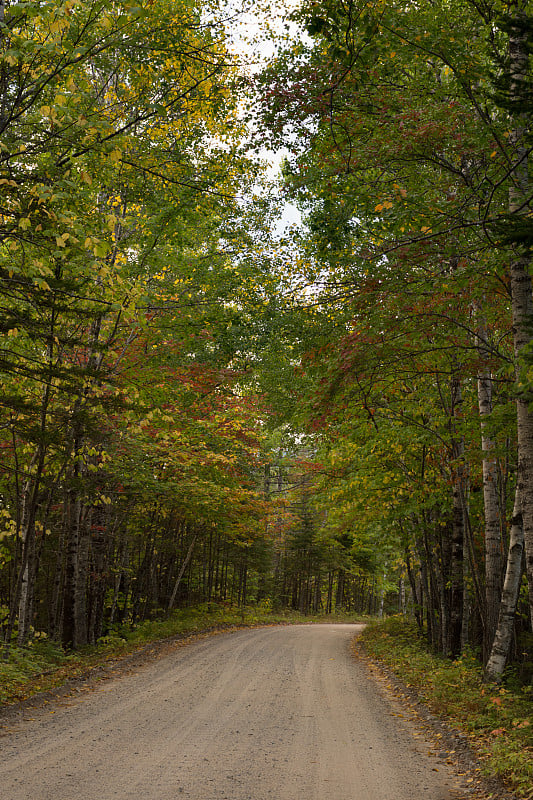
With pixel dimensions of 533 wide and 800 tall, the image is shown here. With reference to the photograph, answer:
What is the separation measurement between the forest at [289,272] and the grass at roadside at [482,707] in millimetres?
706

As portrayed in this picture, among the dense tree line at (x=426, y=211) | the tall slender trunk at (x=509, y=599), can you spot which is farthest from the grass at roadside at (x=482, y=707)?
the dense tree line at (x=426, y=211)

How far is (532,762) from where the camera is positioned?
5.17 metres

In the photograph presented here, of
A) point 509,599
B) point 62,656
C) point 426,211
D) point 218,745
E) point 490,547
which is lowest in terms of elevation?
point 62,656

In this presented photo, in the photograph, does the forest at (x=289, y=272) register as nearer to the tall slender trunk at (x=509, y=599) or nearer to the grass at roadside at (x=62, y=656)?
the tall slender trunk at (x=509, y=599)

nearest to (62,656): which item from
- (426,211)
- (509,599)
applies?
(509,599)

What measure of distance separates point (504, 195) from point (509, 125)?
1.05 m

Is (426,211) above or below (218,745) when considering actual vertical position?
above

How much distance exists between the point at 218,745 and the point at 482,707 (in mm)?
3703

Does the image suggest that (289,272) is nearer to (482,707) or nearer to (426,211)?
(426,211)

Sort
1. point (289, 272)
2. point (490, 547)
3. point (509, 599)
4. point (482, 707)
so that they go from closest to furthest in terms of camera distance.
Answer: point (482, 707) < point (509, 599) < point (490, 547) < point (289, 272)

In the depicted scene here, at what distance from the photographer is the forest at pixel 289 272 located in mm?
6273

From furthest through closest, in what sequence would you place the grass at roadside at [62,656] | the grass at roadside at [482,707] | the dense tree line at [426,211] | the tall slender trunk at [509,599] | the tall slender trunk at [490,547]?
the tall slender trunk at [490,547]
the grass at roadside at [62,656]
the tall slender trunk at [509,599]
the dense tree line at [426,211]
the grass at roadside at [482,707]

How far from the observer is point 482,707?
7414 mm

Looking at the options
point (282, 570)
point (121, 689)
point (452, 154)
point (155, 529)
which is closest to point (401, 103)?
point (452, 154)
